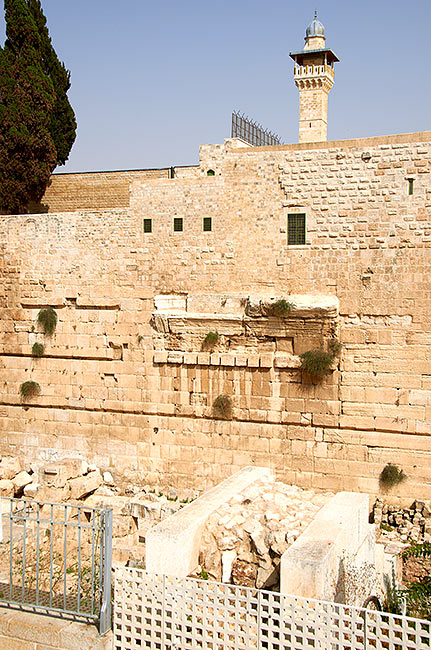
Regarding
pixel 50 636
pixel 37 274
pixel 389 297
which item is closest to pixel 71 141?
pixel 37 274

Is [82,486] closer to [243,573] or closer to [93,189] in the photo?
[243,573]

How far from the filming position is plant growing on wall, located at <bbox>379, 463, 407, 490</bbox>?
954 cm

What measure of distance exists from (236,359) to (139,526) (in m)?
2.88

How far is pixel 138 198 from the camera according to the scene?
11.2 m

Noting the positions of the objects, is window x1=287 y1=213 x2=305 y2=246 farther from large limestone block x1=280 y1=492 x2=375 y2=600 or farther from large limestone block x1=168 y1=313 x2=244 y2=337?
large limestone block x1=280 y1=492 x2=375 y2=600

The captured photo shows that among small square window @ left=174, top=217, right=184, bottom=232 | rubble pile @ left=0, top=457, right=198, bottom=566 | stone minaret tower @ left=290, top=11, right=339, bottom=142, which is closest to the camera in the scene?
rubble pile @ left=0, top=457, right=198, bottom=566

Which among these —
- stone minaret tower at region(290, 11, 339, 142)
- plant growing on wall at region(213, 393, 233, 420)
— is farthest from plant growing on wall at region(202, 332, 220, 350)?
stone minaret tower at region(290, 11, 339, 142)

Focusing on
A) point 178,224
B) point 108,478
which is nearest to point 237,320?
point 178,224

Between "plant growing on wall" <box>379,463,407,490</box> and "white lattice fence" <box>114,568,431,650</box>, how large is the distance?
12.1 ft

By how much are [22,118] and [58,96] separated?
309cm

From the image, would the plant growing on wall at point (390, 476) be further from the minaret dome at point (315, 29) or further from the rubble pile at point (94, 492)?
the minaret dome at point (315, 29)

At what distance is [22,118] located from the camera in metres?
A: 14.1

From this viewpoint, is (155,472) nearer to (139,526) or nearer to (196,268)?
(139,526)

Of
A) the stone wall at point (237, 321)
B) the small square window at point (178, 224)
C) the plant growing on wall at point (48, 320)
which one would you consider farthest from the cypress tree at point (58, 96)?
the small square window at point (178, 224)
